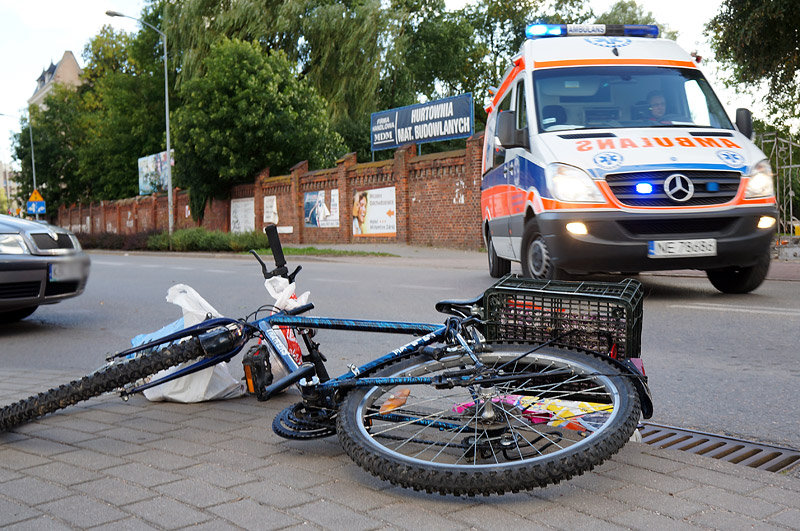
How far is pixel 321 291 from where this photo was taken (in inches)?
446

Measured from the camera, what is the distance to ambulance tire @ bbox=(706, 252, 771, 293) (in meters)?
8.97

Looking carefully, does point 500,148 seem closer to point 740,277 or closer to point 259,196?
point 740,277

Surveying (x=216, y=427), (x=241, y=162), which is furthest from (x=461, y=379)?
(x=241, y=162)

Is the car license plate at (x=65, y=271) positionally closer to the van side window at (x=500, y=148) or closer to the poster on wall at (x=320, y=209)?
the van side window at (x=500, y=148)

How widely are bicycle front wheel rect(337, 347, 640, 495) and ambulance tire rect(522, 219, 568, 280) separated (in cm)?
551

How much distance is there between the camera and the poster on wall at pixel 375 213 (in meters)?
27.9

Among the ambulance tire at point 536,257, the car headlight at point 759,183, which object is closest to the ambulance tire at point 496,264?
the ambulance tire at point 536,257

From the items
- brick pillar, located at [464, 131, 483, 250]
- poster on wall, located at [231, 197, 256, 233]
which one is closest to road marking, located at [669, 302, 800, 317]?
brick pillar, located at [464, 131, 483, 250]

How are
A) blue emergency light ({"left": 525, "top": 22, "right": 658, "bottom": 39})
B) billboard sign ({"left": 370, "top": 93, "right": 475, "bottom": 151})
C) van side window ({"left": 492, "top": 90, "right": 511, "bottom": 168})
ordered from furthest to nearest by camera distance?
billboard sign ({"left": 370, "top": 93, "right": 475, "bottom": 151}), van side window ({"left": 492, "top": 90, "right": 511, "bottom": 168}), blue emergency light ({"left": 525, "top": 22, "right": 658, "bottom": 39})

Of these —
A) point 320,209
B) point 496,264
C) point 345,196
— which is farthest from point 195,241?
point 496,264

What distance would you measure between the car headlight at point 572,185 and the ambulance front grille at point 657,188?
0.58ft

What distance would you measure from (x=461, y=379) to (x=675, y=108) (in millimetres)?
7190

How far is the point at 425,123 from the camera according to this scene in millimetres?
28906

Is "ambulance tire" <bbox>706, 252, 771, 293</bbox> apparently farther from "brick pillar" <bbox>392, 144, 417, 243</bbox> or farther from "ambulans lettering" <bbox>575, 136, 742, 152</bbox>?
"brick pillar" <bbox>392, 144, 417, 243</bbox>
